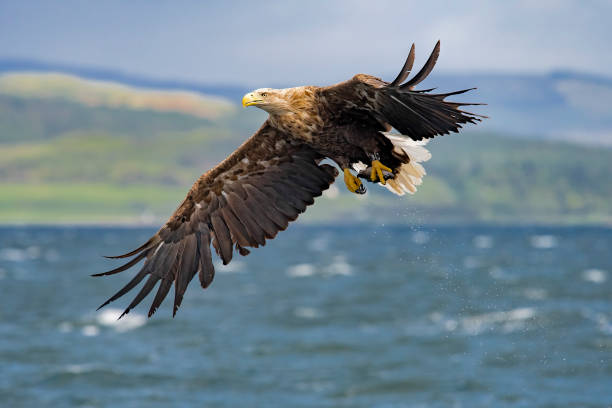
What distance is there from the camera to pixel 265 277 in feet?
227

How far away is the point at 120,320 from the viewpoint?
134 feet

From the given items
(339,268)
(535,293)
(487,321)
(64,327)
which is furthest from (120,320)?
(339,268)

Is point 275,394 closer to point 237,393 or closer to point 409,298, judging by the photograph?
point 237,393

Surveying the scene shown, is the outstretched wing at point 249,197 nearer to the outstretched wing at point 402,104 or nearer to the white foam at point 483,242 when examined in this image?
the outstretched wing at point 402,104

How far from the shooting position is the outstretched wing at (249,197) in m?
9.81

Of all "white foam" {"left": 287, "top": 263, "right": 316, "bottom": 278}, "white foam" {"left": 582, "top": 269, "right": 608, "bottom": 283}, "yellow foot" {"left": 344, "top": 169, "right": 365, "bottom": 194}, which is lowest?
"yellow foot" {"left": 344, "top": 169, "right": 365, "bottom": 194}

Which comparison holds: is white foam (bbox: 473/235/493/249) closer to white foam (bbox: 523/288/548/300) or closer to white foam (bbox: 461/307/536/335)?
white foam (bbox: 523/288/548/300)

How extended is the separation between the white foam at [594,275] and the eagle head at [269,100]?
2078 inches

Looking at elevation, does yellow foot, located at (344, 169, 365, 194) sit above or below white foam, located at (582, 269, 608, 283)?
below

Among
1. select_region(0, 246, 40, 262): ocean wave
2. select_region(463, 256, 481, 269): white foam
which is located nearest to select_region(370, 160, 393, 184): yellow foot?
select_region(463, 256, 481, 269): white foam

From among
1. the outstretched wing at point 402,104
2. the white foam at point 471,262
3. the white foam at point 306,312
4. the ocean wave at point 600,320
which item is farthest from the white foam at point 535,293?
the outstretched wing at point 402,104

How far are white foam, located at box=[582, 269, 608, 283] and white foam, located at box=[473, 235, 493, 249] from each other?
39.3 m

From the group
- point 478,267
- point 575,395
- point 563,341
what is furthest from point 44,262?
point 575,395

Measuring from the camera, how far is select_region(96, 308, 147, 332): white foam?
3934cm
